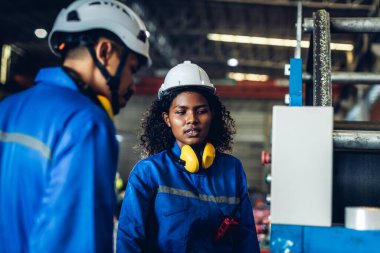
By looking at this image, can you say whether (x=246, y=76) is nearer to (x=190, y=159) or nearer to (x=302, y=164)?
(x=190, y=159)

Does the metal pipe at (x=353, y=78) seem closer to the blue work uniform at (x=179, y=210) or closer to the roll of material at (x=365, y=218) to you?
the blue work uniform at (x=179, y=210)

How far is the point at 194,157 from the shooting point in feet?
9.19

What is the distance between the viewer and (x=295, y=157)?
1.72 m

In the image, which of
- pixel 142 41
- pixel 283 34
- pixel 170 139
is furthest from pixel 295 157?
pixel 283 34

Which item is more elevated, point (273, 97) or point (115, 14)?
point (273, 97)

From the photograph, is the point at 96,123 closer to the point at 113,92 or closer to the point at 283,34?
the point at 113,92

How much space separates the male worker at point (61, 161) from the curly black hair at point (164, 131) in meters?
1.48

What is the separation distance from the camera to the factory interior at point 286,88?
1.71 meters

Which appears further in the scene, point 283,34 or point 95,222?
point 283,34

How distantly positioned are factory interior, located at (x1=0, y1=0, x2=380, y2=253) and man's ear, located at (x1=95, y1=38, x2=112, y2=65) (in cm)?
61

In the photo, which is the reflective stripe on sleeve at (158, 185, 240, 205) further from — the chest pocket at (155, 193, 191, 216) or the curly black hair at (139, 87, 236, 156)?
the curly black hair at (139, 87, 236, 156)

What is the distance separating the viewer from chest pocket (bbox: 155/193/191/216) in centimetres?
265

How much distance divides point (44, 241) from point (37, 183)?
0.18 meters

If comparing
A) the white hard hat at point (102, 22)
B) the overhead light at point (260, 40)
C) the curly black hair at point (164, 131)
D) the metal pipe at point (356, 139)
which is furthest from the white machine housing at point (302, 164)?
the overhead light at point (260, 40)
